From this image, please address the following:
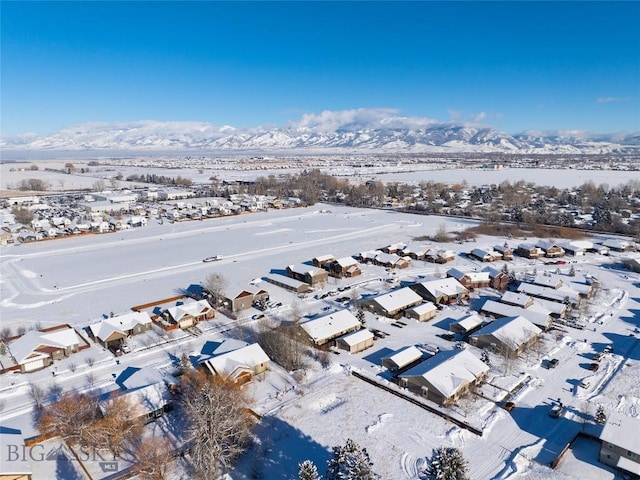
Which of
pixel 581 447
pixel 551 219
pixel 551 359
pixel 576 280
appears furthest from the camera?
pixel 551 219

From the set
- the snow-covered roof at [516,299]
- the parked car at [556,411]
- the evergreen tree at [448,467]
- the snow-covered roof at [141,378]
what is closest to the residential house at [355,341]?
the snow-covered roof at [141,378]

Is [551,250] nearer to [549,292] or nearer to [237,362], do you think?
[549,292]

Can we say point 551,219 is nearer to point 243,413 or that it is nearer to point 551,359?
point 551,359

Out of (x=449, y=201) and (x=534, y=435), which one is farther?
(x=449, y=201)

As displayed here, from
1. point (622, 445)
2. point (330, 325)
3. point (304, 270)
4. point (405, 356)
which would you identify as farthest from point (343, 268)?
point (622, 445)

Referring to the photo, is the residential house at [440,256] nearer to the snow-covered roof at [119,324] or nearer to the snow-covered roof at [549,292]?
the snow-covered roof at [549,292]

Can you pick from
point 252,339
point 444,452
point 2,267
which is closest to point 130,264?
point 2,267

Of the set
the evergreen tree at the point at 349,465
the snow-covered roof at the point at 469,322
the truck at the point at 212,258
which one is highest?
the evergreen tree at the point at 349,465
